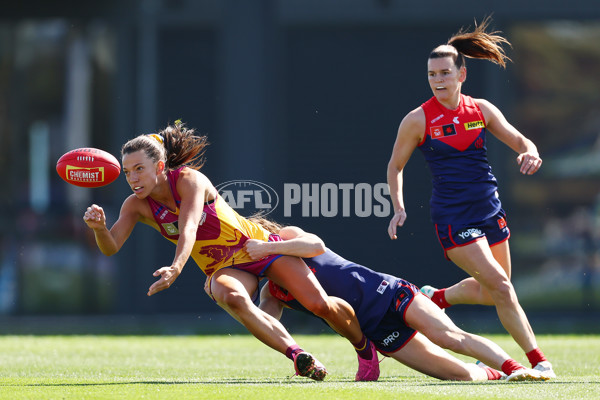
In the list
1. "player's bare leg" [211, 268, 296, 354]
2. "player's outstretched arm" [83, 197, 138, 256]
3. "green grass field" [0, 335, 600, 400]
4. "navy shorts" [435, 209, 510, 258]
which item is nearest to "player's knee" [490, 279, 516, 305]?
"navy shorts" [435, 209, 510, 258]

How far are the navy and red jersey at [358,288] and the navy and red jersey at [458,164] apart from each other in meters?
0.62

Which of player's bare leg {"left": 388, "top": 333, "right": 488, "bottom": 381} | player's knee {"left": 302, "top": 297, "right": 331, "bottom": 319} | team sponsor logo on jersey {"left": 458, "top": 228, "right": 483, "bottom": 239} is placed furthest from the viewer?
team sponsor logo on jersey {"left": 458, "top": 228, "right": 483, "bottom": 239}

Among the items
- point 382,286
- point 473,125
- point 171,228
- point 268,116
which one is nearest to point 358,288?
point 382,286

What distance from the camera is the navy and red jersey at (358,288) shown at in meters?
6.12

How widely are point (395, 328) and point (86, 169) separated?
2.15 metres

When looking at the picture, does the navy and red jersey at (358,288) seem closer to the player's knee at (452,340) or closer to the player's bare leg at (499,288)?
the player's knee at (452,340)

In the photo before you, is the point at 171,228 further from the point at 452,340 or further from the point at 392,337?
the point at 452,340

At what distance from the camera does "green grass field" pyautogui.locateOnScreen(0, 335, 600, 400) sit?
5211 mm

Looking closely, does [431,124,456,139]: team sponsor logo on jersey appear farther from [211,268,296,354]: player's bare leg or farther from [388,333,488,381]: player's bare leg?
[211,268,296,354]: player's bare leg

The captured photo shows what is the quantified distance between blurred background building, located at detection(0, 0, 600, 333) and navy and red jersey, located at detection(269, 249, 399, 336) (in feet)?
16.3

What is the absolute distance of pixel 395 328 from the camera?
6.16 metres

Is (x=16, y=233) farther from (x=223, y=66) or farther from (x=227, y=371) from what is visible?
(x=227, y=371)

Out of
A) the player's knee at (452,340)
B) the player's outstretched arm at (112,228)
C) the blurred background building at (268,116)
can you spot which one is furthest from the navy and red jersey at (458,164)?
the blurred background building at (268,116)

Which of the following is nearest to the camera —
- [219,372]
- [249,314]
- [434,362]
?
[249,314]
